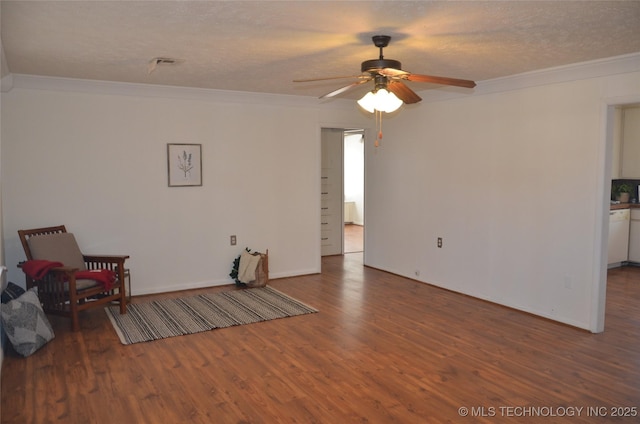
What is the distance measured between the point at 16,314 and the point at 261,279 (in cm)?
267

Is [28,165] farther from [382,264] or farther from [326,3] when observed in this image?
[382,264]

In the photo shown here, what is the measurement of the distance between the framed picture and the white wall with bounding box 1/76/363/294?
2.8 inches

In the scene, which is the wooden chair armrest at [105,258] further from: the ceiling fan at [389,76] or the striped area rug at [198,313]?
the ceiling fan at [389,76]

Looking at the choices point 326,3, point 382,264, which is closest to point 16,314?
point 326,3

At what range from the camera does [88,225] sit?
4992mm

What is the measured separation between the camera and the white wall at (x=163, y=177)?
15.4 ft

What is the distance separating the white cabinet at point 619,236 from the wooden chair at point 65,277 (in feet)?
20.4

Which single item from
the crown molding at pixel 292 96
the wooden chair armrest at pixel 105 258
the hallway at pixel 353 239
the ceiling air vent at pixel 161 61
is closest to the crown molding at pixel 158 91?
the crown molding at pixel 292 96

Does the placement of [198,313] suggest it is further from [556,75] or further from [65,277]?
[556,75]

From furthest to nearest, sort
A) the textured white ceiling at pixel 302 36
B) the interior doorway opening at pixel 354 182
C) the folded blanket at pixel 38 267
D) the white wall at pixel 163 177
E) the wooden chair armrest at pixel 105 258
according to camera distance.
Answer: the interior doorway opening at pixel 354 182, the white wall at pixel 163 177, the wooden chair armrest at pixel 105 258, the folded blanket at pixel 38 267, the textured white ceiling at pixel 302 36

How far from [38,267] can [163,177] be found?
65.8 inches

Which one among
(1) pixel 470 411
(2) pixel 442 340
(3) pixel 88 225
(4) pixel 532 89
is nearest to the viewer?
(1) pixel 470 411

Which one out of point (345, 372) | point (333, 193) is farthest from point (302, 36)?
point (333, 193)

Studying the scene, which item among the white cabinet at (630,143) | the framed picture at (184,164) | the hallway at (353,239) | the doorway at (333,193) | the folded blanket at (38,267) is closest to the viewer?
the folded blanket at (38,267)
